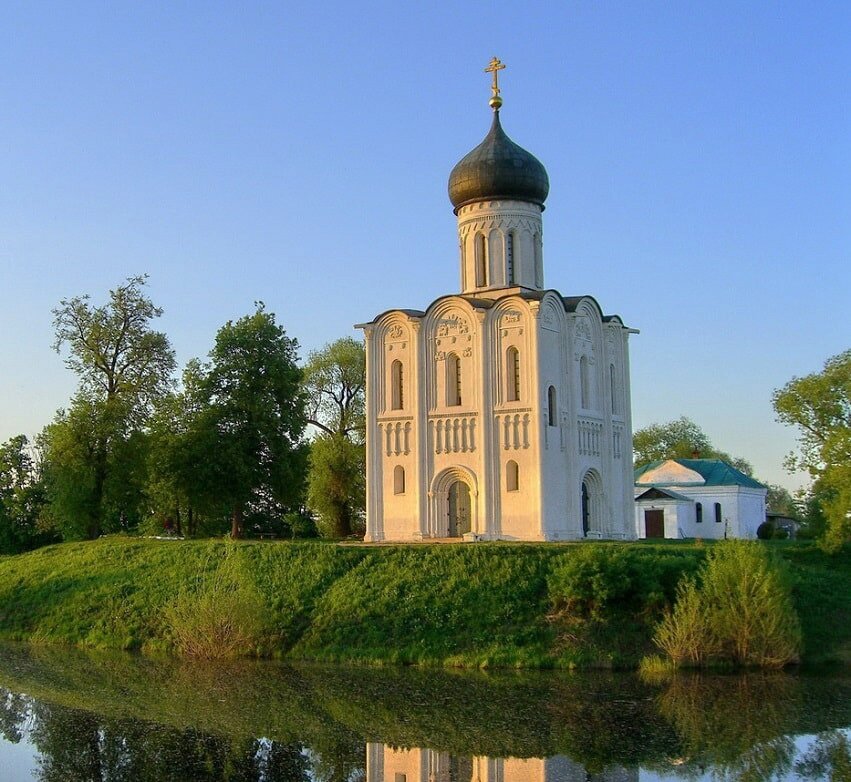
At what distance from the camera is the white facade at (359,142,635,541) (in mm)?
30531

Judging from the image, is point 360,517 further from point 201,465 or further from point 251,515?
point 201,465

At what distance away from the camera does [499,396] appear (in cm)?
3097

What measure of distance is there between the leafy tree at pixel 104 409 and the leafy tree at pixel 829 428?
67.7ft

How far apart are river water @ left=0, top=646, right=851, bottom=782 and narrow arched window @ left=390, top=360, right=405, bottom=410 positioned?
11.7 m

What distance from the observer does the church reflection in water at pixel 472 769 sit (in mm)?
13570

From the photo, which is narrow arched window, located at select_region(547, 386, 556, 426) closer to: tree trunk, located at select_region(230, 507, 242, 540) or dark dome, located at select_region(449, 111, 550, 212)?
dark dome, located at select_region(449, 111, 550, 212)

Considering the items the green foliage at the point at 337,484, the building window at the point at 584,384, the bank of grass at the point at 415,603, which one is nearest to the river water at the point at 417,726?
the bank of grass at the point at 415,603

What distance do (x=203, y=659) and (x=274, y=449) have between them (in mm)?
14980

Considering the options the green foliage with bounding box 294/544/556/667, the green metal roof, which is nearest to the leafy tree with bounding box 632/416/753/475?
the green metal roof

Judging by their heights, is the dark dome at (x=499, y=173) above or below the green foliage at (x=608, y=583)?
above

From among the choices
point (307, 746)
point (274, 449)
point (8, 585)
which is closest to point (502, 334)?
point (274, 449)

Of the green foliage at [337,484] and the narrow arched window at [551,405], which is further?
the green foliage at [337,484]

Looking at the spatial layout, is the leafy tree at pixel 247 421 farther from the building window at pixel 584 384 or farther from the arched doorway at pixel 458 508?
the building window at pixel 584 384

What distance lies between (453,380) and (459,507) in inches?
140
